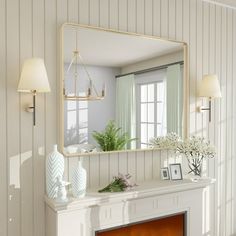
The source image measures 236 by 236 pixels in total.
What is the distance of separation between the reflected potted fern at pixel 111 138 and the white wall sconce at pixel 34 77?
0.61 metres

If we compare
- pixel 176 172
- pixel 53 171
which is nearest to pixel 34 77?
pixel 53 171

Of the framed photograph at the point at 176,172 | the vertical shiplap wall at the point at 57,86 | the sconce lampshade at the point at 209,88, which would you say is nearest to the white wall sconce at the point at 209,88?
the sconce lampshade at the point at 209,88

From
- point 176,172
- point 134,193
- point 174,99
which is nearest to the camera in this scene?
point 134,193

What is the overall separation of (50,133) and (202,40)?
6.05 ft

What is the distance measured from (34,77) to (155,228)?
5.22 ft

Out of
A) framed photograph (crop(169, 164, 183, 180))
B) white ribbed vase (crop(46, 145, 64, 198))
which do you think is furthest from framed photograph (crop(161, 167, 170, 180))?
white ribbed vase (crop(46, 145, 64, 198))

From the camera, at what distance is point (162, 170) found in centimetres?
275

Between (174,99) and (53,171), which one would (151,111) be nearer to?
(174,99)

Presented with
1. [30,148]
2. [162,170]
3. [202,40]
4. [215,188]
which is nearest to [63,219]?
[30,148]

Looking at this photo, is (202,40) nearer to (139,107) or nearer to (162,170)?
(139,107)

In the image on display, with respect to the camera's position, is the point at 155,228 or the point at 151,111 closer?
the point at 155,228

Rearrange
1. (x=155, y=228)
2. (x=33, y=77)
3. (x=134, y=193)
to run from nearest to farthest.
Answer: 1. (x=33, y=77)
2. (x=134, y=193)
3. (x=155, y=228)

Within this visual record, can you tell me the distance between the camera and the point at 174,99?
113 inches

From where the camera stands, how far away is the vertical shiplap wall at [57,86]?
2.18m
